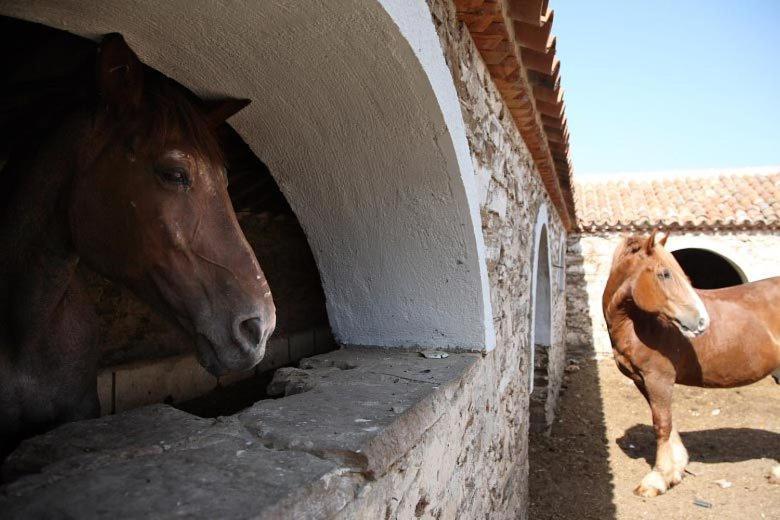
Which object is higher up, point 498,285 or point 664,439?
point 498,285

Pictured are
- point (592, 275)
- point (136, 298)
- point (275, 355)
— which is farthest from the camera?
point (592, 275)

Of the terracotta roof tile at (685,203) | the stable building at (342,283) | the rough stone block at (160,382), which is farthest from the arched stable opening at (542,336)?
the terracotta roof tile at (685,203)

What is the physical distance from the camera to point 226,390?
268 centimetres

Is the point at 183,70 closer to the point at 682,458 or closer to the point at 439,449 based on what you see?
the point at 439,449

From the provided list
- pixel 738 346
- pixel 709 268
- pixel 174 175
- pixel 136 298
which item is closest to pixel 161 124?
pixel 174 175

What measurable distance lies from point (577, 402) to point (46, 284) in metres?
7.77

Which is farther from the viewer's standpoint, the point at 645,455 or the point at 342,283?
the point at 645,455

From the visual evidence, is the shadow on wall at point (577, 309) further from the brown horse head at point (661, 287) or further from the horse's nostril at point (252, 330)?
the horse's nostril at point (252, 330)

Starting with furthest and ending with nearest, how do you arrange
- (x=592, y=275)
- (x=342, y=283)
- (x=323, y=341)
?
(x=592, y=275)
(x=323, y=341)
(x=342, y=283)

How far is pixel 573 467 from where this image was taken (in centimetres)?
533

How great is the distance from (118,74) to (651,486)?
18.2ft

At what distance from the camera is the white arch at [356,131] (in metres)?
1.48

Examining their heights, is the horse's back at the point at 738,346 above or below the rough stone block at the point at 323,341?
below

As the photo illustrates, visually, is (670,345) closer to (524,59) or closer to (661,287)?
(661,287)
